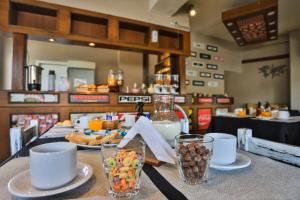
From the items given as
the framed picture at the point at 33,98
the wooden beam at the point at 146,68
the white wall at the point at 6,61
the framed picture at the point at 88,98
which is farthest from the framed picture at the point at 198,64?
the white wall at the point at 6,61

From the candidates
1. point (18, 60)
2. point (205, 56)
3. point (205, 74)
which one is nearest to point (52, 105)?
point (18, 60)

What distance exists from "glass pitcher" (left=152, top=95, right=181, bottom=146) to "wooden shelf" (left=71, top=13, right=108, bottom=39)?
82.1 inches

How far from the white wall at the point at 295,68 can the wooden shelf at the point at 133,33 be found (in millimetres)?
4744

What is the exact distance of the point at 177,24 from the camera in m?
3.34

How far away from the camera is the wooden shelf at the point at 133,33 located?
2.87 m

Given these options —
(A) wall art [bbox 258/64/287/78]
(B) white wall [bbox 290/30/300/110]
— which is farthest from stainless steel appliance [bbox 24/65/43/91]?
(A) wall art [bbox 258/64/287/78]

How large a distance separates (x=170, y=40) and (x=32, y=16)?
216cm

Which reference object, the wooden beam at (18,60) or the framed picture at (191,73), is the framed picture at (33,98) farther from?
the framed picture at (191,73)

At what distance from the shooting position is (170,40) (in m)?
3.29

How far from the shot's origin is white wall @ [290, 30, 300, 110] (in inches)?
200

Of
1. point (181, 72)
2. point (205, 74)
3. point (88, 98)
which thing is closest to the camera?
point (88, 98)

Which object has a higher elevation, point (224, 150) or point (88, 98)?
point (88, 98)

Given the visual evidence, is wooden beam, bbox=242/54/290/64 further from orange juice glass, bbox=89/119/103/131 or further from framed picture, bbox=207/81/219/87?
orange juice glass, bbox=89/119/103/131

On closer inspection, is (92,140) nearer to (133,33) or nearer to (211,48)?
(133,33)
